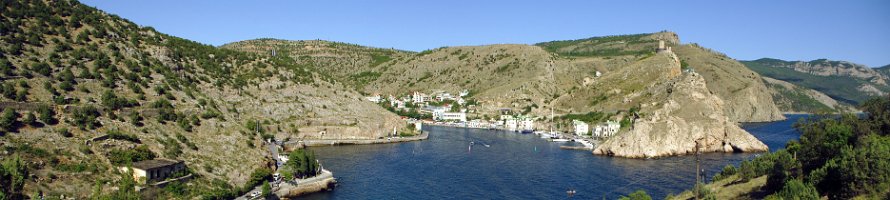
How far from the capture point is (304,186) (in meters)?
54.7

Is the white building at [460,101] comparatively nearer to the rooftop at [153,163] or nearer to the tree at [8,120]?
the rooftop at [153,163]

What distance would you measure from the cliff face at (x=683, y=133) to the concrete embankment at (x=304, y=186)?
43771 mm

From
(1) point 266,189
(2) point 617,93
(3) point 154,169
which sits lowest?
(1) point 266,189

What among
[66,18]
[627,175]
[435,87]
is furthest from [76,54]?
[435,87]

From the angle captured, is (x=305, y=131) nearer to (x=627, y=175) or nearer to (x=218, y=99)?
(x=218, y=99)

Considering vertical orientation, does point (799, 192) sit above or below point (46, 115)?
below

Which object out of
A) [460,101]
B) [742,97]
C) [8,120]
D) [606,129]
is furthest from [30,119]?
[742,97]

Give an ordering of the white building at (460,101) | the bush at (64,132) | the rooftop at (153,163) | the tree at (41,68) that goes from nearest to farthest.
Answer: the rooftop at (153,163) < the bush at (64,132) < the tree at (41,68) < the white building at (460,101)

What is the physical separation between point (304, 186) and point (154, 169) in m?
13.3

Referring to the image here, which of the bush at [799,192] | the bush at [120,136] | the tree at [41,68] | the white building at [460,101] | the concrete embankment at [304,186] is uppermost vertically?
the white building at [460,101]

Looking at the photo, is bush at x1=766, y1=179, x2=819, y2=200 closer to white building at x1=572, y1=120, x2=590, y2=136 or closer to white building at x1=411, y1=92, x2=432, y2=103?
white building at x1=572, y1=120, x2=590, y2=136

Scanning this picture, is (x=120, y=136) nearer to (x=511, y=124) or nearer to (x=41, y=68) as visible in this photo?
(x=41, y=68)

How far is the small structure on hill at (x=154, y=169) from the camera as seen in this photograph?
4336 cm

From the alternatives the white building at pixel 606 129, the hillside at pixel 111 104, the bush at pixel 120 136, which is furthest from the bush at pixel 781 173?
the white building at pixel 606 129
